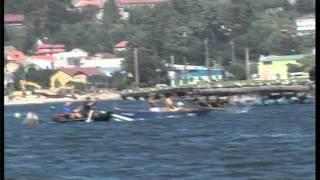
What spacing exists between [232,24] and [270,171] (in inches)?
1422

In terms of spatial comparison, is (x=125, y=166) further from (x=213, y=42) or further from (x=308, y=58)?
(x=213, y=42)

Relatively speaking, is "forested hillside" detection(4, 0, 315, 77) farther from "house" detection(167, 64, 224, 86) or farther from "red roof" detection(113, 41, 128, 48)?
"house" detection(167, 64, 224, 86)

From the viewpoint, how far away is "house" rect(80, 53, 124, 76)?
43.0 metres

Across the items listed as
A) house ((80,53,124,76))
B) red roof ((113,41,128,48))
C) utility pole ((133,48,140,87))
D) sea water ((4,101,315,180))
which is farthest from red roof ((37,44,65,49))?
sea water ((4,101,315,180))

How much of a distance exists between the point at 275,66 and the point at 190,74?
3776mm

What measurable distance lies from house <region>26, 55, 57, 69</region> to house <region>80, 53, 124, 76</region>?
1.56 meters

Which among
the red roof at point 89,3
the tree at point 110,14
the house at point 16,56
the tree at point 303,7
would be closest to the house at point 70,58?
the house at point 16,56

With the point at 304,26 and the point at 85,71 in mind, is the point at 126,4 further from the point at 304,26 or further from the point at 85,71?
the point at 304,26

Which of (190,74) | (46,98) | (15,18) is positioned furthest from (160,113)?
(15,18)

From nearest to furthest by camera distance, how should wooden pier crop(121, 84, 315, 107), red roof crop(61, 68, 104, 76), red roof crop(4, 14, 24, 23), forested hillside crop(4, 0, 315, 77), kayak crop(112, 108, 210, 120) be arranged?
1. kayak crop(112, 108, 210, 120)
2. wooden pier crop(121, 84, 315, 107)
3. forested hillside crop(4, 0, 315, 77)
4. red roof crop(61, 68, 104, 76)
5. red roof crop(4, 14, 24, 23)

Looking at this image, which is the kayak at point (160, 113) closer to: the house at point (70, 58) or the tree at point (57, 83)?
the tree at point (57, 83)

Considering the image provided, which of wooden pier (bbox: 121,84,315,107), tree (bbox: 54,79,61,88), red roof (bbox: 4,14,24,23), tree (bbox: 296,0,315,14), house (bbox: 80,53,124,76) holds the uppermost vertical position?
red roof (bbox: 4,14,24,23)

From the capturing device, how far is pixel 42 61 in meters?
46.5

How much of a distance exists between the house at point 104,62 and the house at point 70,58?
327mm
